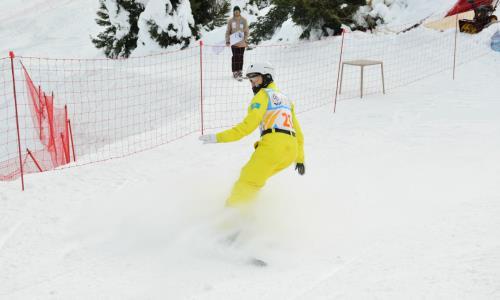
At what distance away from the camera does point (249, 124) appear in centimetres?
455

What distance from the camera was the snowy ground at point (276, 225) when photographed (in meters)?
4.04

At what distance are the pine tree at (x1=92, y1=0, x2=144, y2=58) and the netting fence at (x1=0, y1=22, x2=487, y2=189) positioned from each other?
183 centimetres

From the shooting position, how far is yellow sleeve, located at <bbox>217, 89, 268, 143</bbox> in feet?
14.9

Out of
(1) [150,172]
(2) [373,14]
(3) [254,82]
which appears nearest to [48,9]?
(2) [373,14]

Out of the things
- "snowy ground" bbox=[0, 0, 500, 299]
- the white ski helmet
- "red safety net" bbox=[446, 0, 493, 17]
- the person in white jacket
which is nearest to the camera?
"snowy ground" bbox=[0, 0, 500, 299]

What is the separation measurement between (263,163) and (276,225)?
0.71 meters

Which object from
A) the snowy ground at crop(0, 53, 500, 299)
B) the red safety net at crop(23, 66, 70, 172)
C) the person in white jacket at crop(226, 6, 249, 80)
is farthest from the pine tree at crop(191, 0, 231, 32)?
the snowy ground at crop(0, 53, 500, 299)

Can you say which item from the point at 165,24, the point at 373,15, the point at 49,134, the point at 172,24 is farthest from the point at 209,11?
the point at 49,134

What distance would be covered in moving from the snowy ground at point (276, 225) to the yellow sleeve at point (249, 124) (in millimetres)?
829

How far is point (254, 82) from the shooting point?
15.8ft

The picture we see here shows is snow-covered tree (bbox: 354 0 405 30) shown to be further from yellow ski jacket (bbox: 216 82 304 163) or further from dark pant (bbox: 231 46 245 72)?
yellow ski jacket (bbox: 216 82 304 163)

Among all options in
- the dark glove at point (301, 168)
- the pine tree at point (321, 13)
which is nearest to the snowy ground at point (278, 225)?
the dark glove at point (301, 168)

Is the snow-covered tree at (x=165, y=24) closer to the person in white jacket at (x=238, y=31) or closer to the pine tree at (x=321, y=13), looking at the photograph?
the pine tree at (x=321, y=13)

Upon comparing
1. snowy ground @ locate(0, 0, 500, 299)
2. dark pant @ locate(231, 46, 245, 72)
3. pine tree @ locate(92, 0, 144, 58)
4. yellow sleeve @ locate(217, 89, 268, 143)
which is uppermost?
pine tree @ locate(92, 0, 144, 58)
